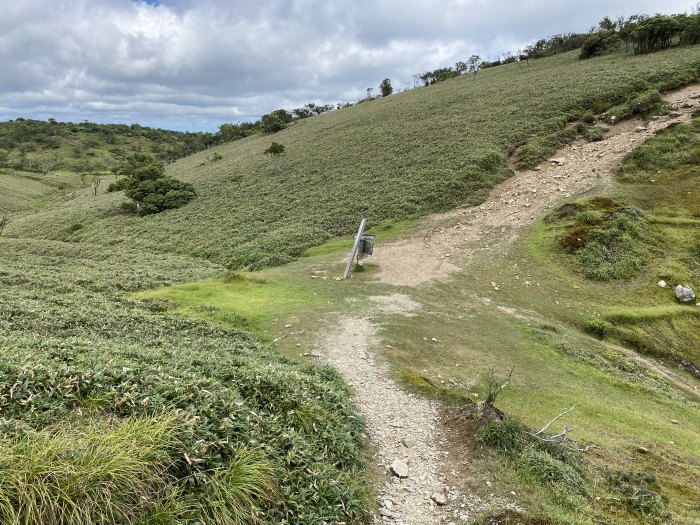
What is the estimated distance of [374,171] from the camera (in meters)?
41.6

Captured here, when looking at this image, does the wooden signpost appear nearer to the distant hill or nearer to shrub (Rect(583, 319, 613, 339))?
shrub (Rect(583, 319, 613, 339))

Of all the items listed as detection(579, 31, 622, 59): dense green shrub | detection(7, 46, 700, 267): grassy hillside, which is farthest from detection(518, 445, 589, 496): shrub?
detection(579, 31, 622, 59): dense green shrub

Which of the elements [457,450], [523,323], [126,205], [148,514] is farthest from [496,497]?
[126,205]

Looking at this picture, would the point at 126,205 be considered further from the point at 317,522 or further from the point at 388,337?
the point at 317,522

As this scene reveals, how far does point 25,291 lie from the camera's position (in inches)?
618

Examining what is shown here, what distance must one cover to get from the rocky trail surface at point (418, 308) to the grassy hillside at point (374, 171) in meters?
2.98

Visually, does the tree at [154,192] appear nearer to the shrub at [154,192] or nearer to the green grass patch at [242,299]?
the shrub at [154,192]

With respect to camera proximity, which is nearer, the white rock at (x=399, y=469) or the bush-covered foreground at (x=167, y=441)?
the bush-covered foreground at (x=167, y=441)

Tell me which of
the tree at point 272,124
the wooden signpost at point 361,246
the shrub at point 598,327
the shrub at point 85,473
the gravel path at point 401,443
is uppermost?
the tree at point 272,124

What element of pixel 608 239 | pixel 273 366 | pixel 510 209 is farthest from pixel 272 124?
pixel 273 366

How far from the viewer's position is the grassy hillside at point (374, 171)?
3241 cm

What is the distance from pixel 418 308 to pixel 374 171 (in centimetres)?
2735

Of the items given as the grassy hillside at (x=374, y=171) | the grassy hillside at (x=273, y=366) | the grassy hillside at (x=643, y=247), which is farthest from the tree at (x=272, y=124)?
the grassy hillside at (x=643, y=247)

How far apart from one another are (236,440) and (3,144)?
6996 inches
